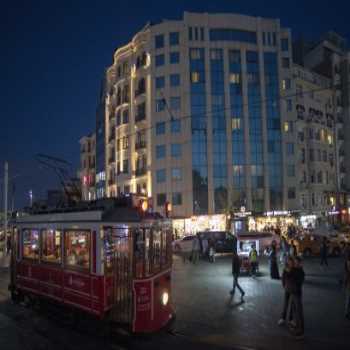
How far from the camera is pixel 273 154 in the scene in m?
50.6

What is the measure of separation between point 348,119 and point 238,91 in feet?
79.2

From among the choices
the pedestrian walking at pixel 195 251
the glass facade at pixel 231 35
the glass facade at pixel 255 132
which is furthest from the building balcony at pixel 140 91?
the pedestrian walking at pixel 195 251

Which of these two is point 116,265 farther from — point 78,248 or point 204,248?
point 204,248

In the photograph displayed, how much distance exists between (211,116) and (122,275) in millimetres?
40378

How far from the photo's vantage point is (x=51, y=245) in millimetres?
11609

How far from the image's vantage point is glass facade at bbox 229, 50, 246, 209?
48500 millimetres

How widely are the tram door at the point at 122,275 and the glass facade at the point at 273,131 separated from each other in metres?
42.1

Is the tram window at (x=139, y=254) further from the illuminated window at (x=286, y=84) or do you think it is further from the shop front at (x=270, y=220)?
the illuminated window at (x=286, y=84)

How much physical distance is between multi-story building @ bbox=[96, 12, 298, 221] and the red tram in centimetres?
3590

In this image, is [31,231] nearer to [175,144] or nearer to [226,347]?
[226,347]

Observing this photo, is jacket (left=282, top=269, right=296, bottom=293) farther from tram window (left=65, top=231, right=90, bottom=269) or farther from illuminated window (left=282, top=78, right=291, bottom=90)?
illuminated window (left=282, top=78, right=291, bottom=90)

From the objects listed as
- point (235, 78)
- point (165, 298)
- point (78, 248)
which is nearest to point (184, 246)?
point (165, 298)

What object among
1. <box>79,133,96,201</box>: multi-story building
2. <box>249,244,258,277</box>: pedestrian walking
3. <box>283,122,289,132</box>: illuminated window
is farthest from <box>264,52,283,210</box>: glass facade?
<box>79,133,96,201</box>: multi-story building

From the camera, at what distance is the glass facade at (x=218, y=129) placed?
157 ft
